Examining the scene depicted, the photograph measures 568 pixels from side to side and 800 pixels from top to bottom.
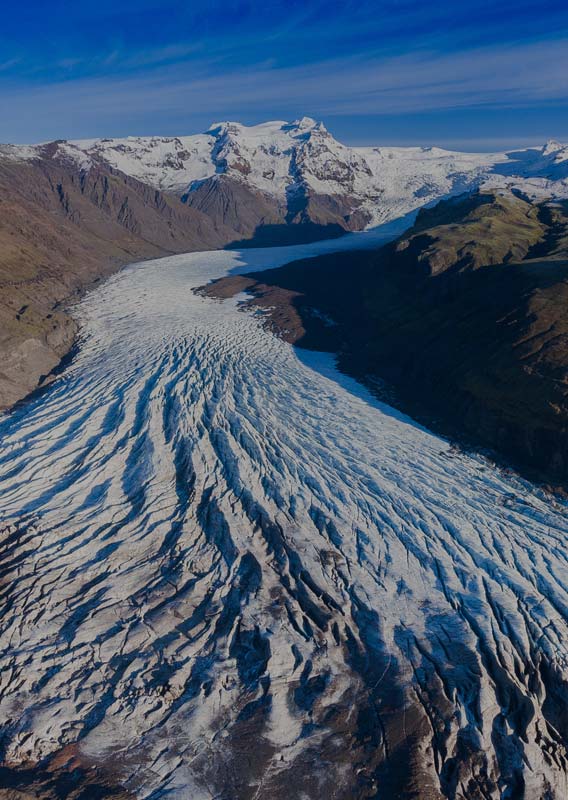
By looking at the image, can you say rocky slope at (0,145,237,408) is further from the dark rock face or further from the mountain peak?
the mountain peak

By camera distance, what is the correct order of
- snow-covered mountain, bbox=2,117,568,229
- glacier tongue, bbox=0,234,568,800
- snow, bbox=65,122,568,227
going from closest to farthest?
glacier tongue, bbox=0,234,568,800, snow-covered mountain, bbox=2,117,568,229, snow, bbox=65,122,568,227

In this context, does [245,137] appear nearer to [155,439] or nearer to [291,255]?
[291,255]

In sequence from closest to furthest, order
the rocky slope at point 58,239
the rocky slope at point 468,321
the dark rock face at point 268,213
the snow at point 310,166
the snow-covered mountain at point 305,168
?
1. the rocky slope at point 468,321
2. the rocky slope at point 58,239
3. the dark rock face at point 268,213
4. the snow-covered mountain at point 305,168
5. the snow at point 310,166

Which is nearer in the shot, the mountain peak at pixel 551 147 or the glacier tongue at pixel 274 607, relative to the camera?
the glacier tongue at pixel 274 607

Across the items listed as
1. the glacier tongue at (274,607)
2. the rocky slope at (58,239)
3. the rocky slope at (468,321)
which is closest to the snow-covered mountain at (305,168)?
the rocky slope at (58,239)

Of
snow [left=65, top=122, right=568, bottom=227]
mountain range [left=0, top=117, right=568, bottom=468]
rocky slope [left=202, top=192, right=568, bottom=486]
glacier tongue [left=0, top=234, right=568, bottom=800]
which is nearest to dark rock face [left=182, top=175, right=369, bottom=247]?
mountain range [left=0, top=117, right=568, bottom=468]

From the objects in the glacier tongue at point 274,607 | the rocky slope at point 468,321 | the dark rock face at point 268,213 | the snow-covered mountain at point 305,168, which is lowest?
the glacier tongue at point 274,607

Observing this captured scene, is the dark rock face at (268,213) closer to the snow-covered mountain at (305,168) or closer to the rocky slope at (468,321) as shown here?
the snow-covered mountain at (305,168)
